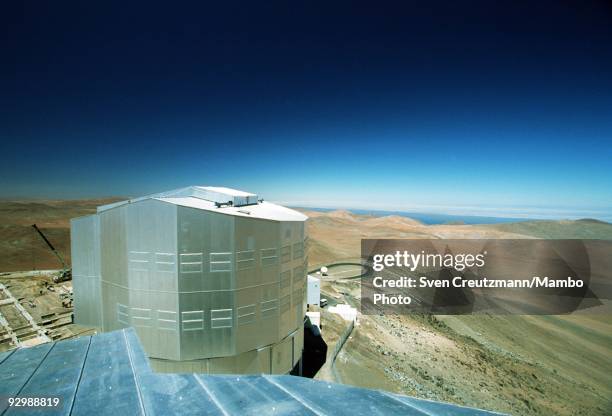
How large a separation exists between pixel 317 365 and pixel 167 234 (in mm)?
15424

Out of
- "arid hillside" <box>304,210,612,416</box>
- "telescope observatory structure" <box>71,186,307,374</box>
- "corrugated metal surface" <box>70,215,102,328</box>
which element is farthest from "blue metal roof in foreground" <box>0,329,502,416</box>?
"arid hillside" <box>304,210,612,416</box>

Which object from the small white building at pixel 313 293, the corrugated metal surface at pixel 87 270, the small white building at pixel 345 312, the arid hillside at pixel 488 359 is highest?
the corrugated metal surface at pixel 87 270

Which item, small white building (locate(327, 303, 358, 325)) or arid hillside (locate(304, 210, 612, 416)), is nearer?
arid hillside (locate(304, 210, 612, 416))

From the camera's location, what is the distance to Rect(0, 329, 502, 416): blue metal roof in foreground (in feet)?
10.2

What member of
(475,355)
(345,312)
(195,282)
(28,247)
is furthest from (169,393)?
(28,247)

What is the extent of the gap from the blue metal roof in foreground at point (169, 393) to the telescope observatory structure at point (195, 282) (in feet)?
27.8

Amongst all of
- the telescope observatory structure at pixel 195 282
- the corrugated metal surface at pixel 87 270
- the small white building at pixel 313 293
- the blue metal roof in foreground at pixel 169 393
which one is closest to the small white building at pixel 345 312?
the small white building at pixel 313 293

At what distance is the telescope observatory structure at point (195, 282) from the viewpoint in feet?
41.1

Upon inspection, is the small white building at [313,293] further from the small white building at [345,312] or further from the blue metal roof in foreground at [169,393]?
the blue metal roof in foreground at [169,393]

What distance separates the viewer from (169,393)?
10.9ft

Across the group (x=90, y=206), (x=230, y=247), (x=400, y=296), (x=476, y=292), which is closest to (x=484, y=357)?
(x=400, y=296)

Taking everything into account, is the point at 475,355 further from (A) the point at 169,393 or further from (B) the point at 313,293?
(A) the point at 169,393

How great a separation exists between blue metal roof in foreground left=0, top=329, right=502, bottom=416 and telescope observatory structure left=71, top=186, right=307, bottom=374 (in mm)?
8466

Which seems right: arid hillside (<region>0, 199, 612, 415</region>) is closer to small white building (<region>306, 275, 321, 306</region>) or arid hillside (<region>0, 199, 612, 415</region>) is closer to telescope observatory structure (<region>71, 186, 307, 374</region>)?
small white building (<region>306, 275, 321, 306</region>)
